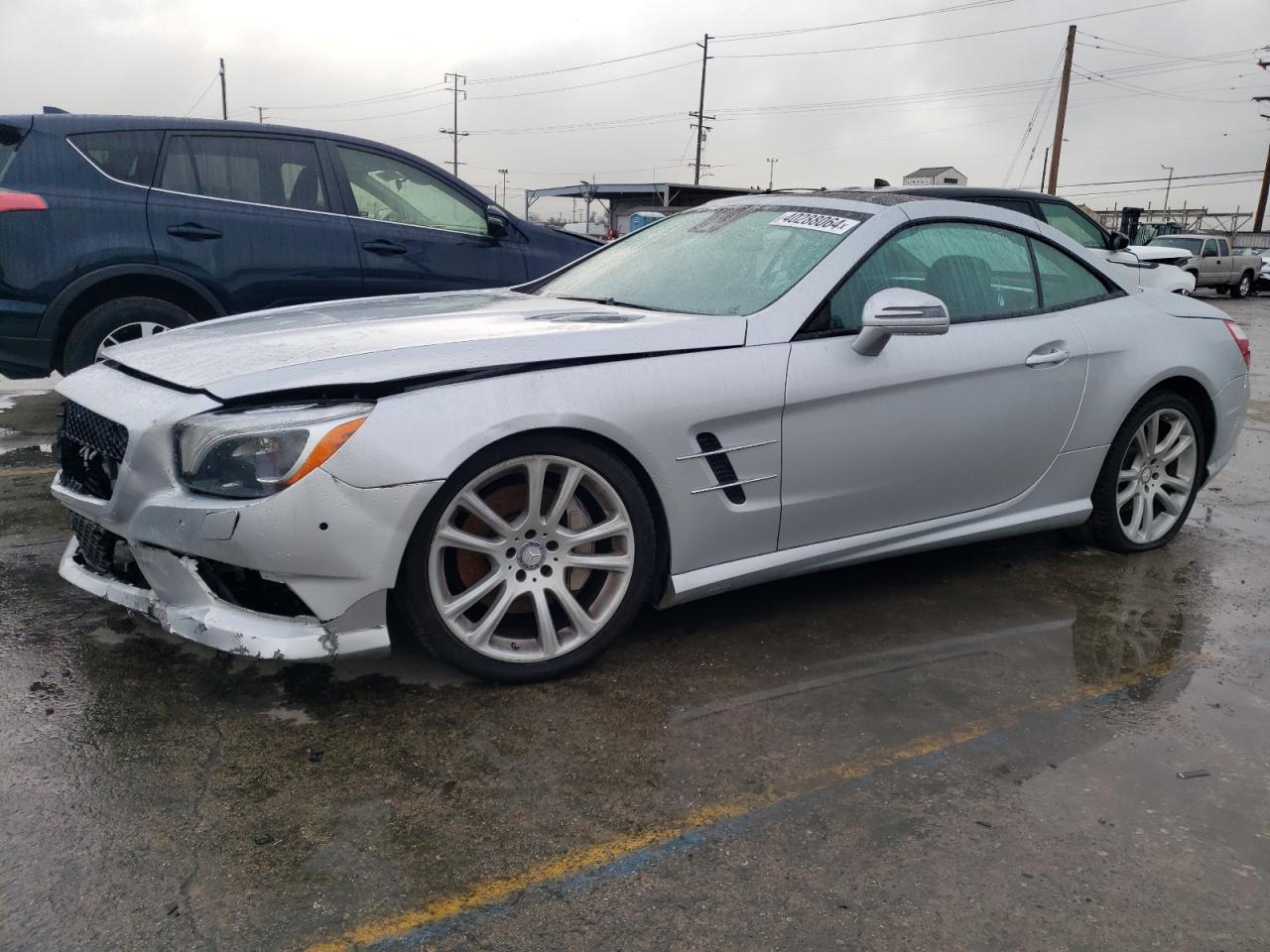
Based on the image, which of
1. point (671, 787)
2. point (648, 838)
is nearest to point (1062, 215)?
point (671, 787)

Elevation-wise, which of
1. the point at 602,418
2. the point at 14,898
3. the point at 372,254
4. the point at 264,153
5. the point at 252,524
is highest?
the point at 264,153

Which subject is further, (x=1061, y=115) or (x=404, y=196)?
(x=1061, y=115)

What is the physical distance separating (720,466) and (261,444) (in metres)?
1.29

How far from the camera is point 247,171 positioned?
586 cm

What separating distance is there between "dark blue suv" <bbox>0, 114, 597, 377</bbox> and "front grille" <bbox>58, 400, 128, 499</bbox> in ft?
8.26

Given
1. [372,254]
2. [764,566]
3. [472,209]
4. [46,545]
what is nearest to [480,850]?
[764,566]

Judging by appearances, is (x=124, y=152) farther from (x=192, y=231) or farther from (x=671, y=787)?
(x=671, y=787)

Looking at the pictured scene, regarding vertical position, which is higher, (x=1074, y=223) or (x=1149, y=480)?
(x=1074, y=223)

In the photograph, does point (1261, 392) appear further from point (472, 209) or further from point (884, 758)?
point (884, 758)

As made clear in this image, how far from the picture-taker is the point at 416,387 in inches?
108

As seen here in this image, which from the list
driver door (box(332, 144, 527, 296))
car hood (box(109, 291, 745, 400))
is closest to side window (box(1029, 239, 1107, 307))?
car hood (box(109, 291, 745, 400))

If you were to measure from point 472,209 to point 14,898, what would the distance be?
5052mm

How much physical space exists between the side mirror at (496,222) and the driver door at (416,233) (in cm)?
Result: 3

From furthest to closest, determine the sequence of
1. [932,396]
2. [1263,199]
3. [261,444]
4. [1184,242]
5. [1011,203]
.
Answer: [1263,199] → [1184,242] → [1011,203] → [932,396] → [261,444]
